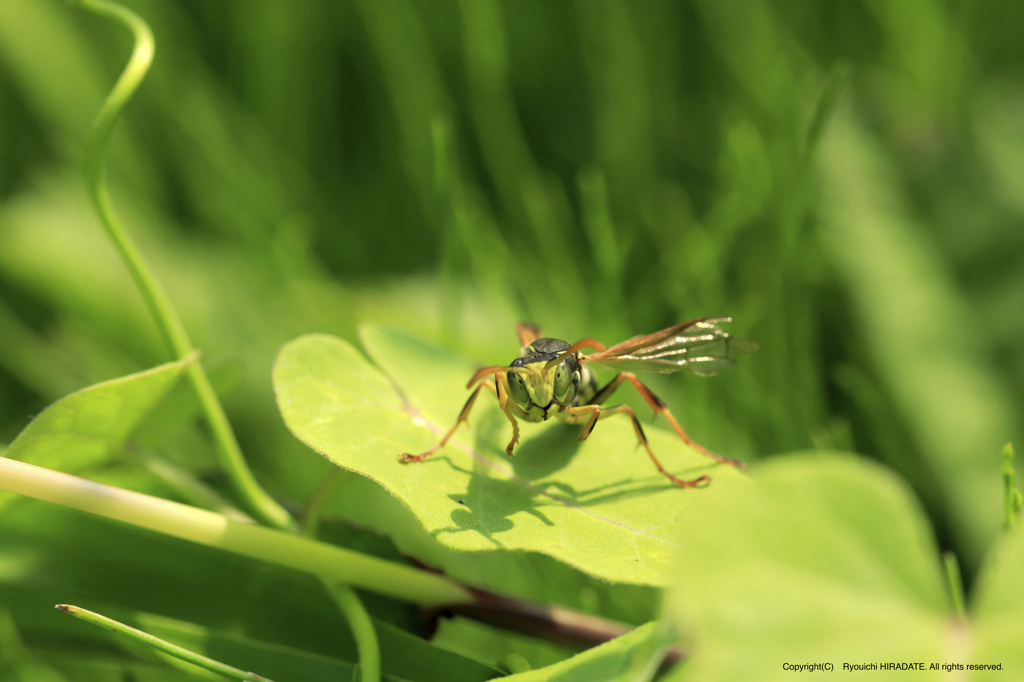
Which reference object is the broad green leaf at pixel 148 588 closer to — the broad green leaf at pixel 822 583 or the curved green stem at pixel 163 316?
the curved green stem at pixel 163 316

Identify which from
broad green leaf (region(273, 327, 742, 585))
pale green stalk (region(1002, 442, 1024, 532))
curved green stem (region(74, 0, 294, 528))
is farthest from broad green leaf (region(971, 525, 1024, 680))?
curved green stem (region(74, 0, 294, 528))

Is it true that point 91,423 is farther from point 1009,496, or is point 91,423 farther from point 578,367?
point 1009,496

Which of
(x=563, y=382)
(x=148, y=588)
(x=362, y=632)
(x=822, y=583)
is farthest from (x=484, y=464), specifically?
(x=822, y=583)

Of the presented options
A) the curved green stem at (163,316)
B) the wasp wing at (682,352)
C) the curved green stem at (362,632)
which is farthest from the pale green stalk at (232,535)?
the wasp wing at (682,352)

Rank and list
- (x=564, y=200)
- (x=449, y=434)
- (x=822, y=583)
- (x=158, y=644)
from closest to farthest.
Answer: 1. (x=822, y=583)
2. (x=158, y=644)
3. (x=449, y=434)
4. (x=564, y=200)

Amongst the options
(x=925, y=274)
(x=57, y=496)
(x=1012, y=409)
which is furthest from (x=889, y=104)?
(x=57, y=496)

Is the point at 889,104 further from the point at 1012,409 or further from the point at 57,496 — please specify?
the point at 57,496

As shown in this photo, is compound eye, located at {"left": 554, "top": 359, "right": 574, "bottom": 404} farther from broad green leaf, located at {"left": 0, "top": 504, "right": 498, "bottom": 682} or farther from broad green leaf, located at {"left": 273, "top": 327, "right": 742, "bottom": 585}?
broad green leaf, located at {"left": 0, "top": 504, "right": 498, "bottom": 682}
